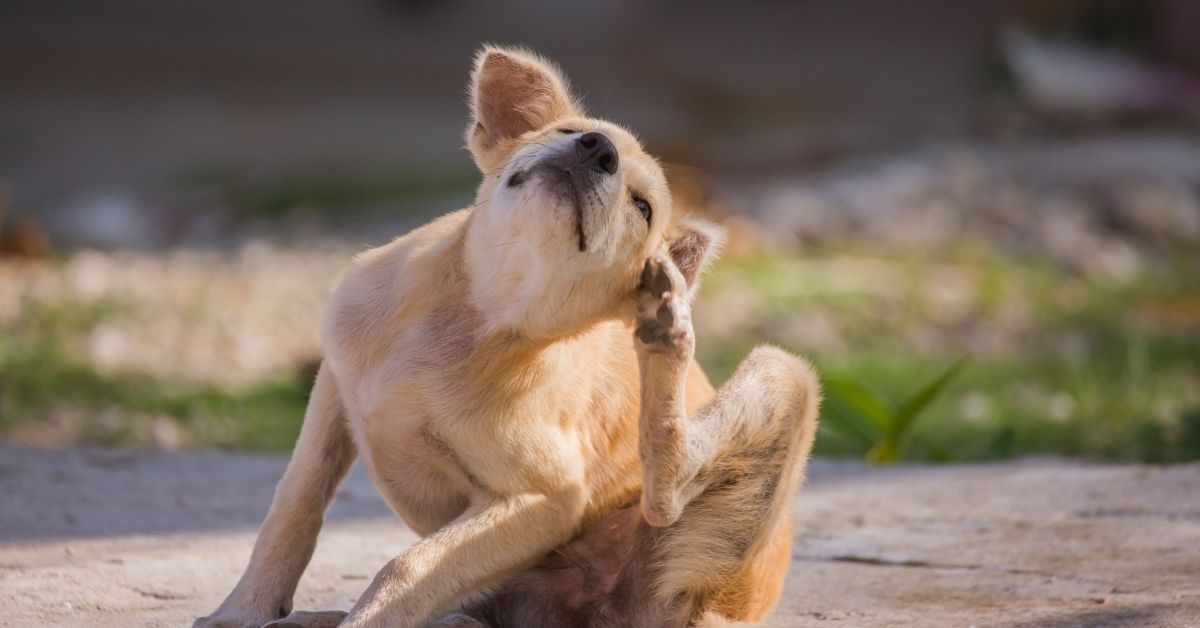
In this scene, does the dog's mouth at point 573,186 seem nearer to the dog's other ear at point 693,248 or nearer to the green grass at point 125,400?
the dog's other ear at point 693,248

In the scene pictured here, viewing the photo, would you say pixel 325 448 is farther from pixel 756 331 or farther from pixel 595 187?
pixel 756 331

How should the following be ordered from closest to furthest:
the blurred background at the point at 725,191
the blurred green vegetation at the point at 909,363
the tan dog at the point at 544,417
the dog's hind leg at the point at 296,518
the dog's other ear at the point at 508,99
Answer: the tan dog at the point at 544,417 → the dog's hind leg at the point at 296,518 → the dog's other ear at the point at 508,99 → the blurred green vegetation at the point at 909,363 → the blurred background at the point at 725,191

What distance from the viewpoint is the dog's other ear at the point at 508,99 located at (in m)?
3.39

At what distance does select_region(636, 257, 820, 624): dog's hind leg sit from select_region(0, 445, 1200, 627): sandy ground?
15 centimetres

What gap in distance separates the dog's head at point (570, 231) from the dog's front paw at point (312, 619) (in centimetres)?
69

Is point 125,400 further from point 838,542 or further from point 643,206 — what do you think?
point 643,206

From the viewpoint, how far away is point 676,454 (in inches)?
118

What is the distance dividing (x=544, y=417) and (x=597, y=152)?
0.56 m

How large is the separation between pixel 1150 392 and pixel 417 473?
4.15 metres

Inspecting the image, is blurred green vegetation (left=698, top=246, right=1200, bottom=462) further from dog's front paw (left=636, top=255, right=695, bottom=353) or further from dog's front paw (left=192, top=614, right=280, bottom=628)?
dog's front paw (left=192, top=614, right=280, bottom=628)

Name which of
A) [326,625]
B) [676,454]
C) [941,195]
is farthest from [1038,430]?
[941,195]

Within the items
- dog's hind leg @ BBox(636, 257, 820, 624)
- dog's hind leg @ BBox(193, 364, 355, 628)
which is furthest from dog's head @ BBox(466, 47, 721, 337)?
dog's hind leg @ BBox(193, 364, 355, 628)

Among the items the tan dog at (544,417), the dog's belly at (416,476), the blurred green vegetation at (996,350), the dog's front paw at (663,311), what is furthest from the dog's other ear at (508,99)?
the blurred green vegetation at (996,350)

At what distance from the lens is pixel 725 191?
10609 millimetres
